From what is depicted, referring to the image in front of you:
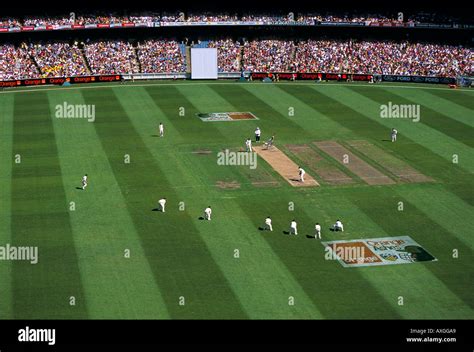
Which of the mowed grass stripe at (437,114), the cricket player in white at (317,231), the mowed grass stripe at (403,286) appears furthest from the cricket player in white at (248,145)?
the mowed grass stripe at (437,114)

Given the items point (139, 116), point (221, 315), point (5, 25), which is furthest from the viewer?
point (5, 25)

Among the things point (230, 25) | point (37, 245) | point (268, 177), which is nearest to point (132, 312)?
point (37, 245)

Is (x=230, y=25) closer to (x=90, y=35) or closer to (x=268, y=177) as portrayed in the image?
(x=90, y=35)

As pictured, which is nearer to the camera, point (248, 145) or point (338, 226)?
point (338, 226)

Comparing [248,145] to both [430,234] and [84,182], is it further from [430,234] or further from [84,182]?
[430,234]

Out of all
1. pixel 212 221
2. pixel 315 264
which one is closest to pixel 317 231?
pixel 315 264

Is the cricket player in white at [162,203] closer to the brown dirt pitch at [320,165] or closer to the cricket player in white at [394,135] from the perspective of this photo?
the brown dirt pitch at [320,165]
